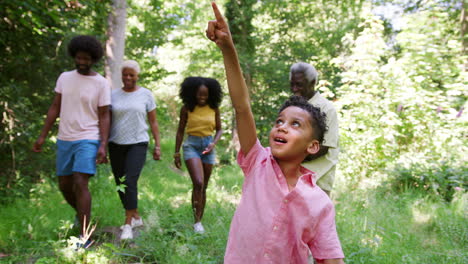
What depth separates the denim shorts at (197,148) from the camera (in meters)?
4.14

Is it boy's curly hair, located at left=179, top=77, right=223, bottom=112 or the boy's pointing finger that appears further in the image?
boy's curly hair, located at left=179, top=77, right=223, bottom=112

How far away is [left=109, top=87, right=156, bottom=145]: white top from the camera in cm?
396

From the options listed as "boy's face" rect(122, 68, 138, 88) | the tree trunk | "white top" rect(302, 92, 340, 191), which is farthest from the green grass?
the tree trunk

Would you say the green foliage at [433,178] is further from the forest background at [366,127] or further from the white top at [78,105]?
the white top at [78,105]

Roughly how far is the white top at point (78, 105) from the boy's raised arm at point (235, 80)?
241 centimetres

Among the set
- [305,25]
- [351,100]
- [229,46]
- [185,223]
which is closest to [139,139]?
[185,223]

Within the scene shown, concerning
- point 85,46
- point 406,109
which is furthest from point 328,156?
point 406,109

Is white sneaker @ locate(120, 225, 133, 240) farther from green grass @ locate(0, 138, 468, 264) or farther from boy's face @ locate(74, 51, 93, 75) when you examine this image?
boy's face @ locate(74, 51, 93, 75)

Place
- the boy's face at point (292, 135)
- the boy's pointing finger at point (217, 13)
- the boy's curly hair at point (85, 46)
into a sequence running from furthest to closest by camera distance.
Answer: the boy's curly hair at point (85, 46) < the boy's face at point (292, 135) < the boy's pointing finger at point (217, 13)

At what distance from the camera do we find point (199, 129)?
4.21m

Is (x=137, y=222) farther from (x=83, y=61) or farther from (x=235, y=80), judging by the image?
(x=235, y=80)

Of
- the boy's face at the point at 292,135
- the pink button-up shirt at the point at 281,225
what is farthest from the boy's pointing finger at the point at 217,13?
the pink button-up shirt at the point at 281,225

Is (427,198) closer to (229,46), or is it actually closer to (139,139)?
(139,139)

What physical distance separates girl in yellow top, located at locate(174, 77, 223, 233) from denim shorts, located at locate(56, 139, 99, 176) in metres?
0.99
